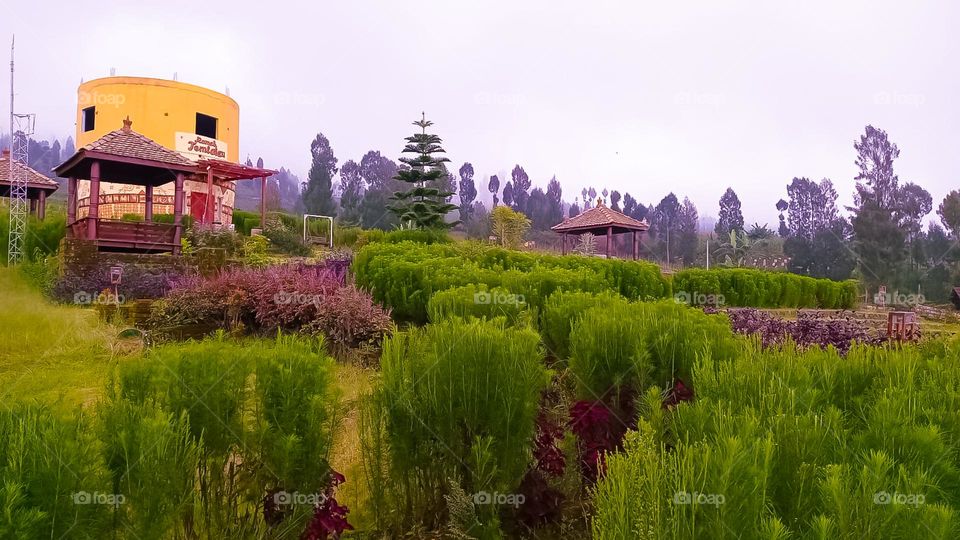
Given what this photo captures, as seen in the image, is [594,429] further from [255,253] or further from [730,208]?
[730,208]

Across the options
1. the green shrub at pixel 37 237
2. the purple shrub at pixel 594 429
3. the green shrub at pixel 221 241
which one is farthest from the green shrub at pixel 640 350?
the green shrub at pixel 37 237

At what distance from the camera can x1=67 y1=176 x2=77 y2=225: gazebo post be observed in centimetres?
1664

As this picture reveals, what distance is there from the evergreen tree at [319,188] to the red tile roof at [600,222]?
25.9 meters

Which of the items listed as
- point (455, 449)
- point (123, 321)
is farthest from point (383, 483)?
point (123, 321)

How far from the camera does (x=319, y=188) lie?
51.2 meters

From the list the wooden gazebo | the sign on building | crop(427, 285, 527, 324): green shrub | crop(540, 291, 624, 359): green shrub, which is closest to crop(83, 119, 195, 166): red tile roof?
the wooden gazebo

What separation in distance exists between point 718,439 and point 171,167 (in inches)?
712

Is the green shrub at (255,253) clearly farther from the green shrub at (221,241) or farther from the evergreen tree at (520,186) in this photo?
the evergreen tree at (520,186)

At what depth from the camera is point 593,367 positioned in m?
3.49

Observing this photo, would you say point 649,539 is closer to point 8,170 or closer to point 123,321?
point 123,321

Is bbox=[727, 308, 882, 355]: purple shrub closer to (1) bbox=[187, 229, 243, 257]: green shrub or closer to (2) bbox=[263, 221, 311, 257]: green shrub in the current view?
(1) bbox=[187, 229, 243, 257]: green shrub

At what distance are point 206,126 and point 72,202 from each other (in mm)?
12630

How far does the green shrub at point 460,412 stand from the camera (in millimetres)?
2900

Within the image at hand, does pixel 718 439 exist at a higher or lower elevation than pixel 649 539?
higher
